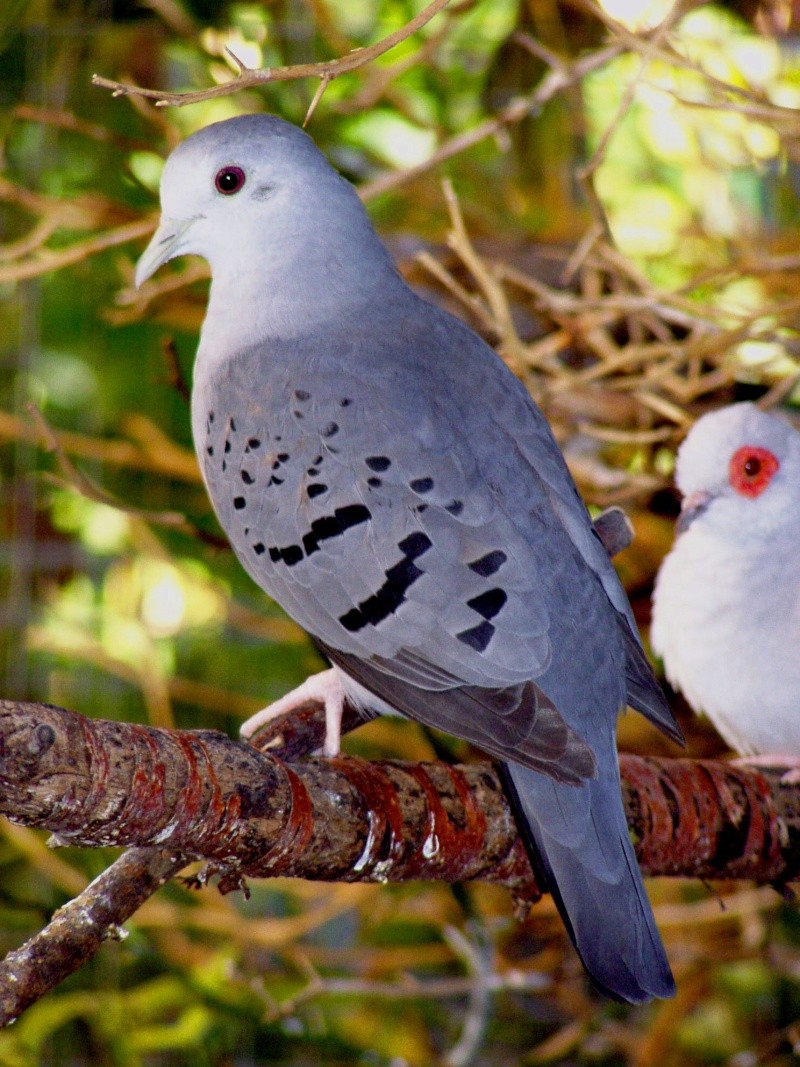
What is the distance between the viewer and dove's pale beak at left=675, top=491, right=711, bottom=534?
1.75m

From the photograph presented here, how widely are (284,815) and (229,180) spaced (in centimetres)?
77

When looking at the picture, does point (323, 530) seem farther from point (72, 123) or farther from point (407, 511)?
point (72, 123)

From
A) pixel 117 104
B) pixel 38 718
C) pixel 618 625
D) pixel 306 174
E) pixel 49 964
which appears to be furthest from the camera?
pixel 117 104

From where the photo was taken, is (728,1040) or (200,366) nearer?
(200,366)

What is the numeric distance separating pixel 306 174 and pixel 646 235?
1273 millimetres

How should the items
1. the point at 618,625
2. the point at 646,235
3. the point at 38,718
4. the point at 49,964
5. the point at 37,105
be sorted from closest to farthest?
the point at 38,718
the point at 49,964
the point at 618,625
the point at 37,105
the point at 646,235

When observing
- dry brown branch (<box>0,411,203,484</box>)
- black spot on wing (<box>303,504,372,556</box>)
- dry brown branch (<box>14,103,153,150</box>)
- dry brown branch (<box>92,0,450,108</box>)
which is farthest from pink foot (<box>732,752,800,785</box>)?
dry brown branch (<box>14,103,153,150</box>)

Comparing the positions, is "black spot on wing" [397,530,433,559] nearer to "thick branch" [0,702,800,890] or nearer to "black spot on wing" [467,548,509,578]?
"black spot on wing" [467,548,509,578]

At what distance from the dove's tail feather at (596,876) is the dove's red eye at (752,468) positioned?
0.66 metres

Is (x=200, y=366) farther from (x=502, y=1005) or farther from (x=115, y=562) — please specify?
(x=502, y=1005)

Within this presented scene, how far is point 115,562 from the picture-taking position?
250 centimetres

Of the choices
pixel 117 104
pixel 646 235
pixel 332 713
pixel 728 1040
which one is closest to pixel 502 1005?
pixel 728 1040

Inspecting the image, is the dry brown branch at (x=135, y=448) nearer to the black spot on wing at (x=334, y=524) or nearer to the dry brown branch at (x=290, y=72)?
the black spot on wing at (x=334, y=524)

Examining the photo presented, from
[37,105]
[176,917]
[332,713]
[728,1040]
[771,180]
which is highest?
[37,105]
